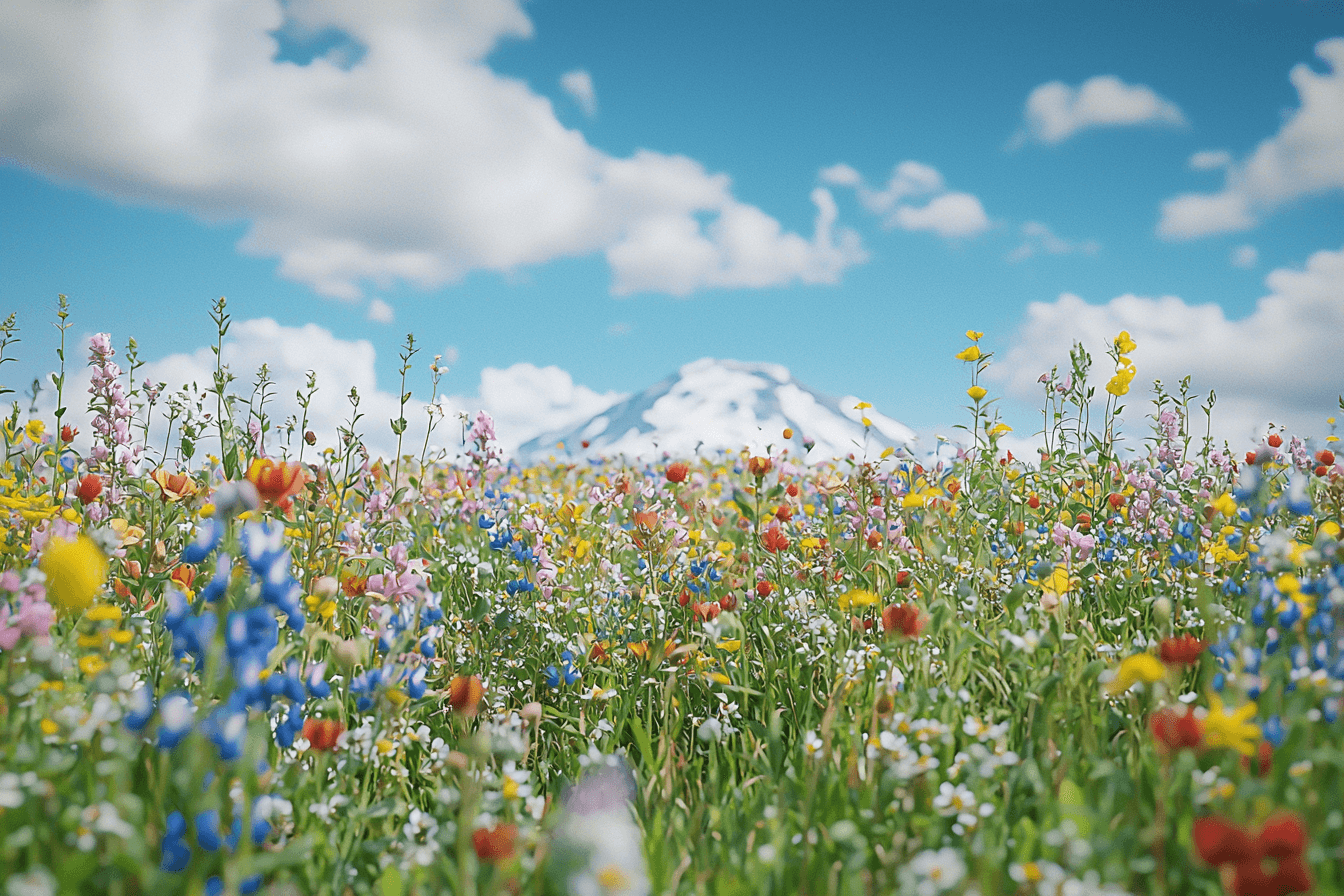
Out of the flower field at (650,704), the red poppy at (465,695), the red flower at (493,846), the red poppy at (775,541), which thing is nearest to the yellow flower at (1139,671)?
the flower field at (650,704)

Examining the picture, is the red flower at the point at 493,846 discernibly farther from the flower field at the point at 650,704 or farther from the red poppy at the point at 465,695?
the red poppy at the point at 465,695

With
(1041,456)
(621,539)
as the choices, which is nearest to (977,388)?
(1041,456)

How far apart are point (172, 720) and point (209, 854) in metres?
0.32

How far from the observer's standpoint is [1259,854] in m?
1.13

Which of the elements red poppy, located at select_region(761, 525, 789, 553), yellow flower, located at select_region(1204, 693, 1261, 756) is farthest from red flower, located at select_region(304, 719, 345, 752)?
red poppy, located at select_region(761, 525, 789, 553)

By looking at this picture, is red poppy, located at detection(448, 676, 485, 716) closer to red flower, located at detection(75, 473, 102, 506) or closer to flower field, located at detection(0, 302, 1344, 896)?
flower field, located at detection(0, 302, 1344, 896)

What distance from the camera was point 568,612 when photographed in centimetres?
399

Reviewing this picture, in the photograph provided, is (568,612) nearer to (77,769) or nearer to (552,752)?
(552,752)

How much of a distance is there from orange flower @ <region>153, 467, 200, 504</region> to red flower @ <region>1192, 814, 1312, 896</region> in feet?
12.0

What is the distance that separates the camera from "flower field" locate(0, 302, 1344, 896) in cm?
157

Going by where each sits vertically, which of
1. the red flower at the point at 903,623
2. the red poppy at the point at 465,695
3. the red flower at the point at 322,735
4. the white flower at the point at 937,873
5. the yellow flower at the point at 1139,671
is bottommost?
the white flower at the point at 937,873

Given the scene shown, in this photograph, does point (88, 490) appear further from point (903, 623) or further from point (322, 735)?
point (903, 623)

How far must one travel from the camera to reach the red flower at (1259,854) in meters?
1.13

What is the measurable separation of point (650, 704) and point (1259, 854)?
215 centimetres
